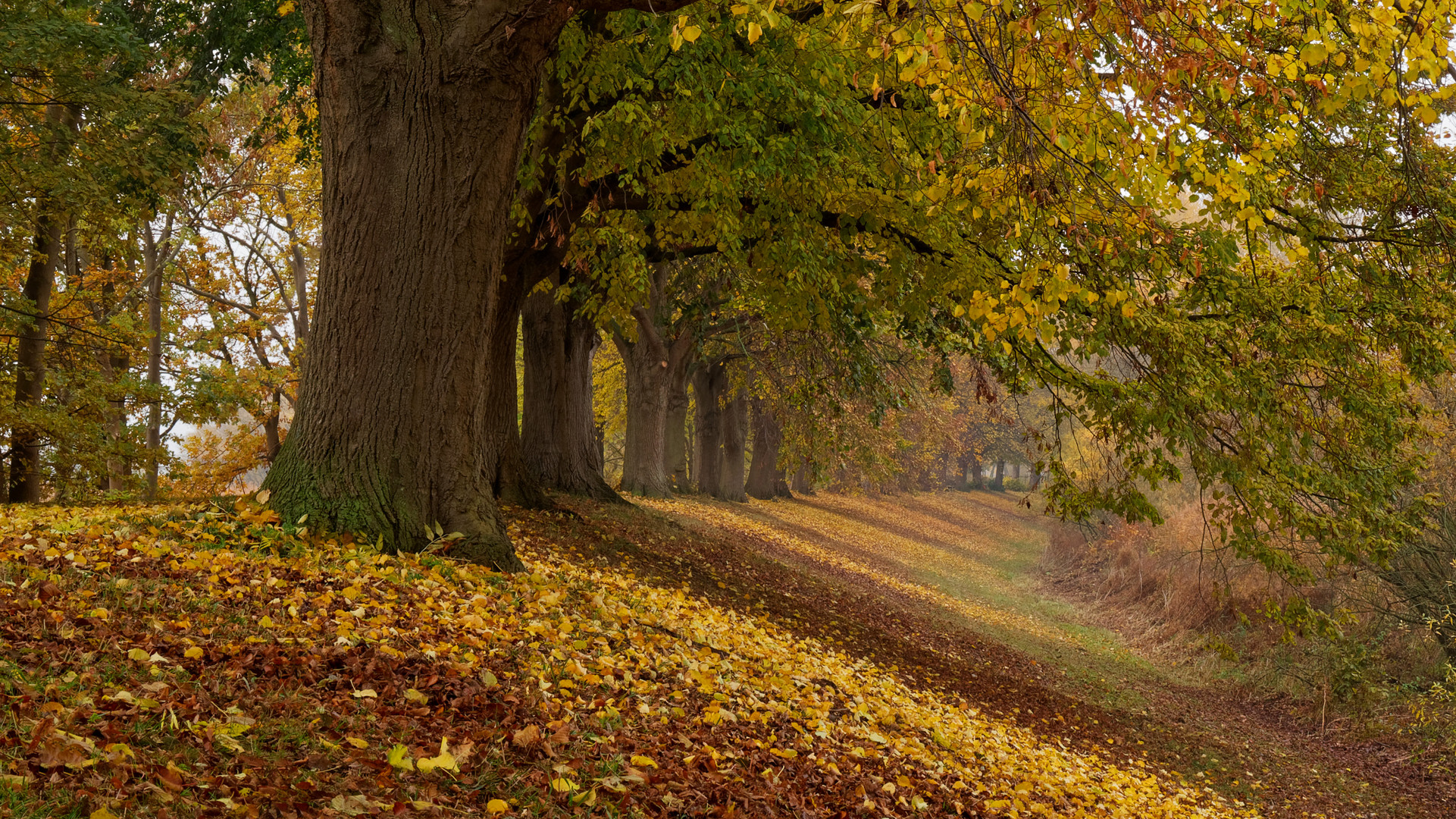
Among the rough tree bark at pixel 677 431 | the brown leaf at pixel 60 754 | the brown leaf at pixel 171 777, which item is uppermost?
the rough tree bark at pixel 677 431

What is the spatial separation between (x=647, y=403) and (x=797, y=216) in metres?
12.0

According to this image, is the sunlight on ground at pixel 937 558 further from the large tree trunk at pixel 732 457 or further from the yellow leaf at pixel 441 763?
the yellow leaf at pixel 441 763

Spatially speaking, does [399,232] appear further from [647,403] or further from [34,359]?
[647,403]

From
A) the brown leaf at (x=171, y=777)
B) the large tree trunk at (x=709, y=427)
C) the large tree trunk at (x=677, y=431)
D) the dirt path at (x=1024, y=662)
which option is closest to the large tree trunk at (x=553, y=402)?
the dirt path at (x=1024, y=662)

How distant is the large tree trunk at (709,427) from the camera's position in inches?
1055

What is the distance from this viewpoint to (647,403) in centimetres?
2095

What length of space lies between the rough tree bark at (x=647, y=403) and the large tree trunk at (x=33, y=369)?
10.8 metres

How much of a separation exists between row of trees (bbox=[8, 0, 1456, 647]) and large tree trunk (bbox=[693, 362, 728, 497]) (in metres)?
11.9

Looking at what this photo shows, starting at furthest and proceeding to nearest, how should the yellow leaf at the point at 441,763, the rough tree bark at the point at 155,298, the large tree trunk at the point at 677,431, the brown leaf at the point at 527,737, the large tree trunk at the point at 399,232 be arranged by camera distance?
the large tree trunk at the point at 677,431, the rough tree bark at the point at 155,298, the large tree trunk at the point at 399,232, the brown leaf at the point at 527,737, the yellow leaf at the point at 441,763

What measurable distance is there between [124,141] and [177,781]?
9.02 m

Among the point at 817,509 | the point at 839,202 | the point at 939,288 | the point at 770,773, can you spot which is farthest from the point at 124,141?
the point at 817,509

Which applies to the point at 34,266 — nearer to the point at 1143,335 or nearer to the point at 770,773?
the point at 770,773

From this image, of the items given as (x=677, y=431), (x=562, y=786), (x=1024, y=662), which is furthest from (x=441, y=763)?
(x=677, y=431)

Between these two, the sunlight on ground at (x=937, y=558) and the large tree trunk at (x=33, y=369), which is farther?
the sunlight on ground at (x=937, y=558)
